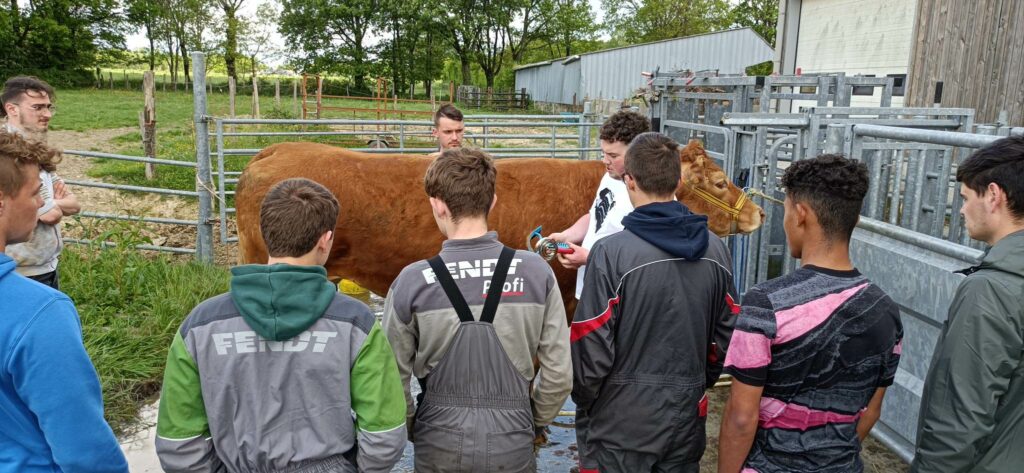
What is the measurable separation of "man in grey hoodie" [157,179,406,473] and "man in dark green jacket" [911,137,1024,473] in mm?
1555

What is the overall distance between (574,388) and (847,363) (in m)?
0.92

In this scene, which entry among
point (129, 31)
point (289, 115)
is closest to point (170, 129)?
point (289, 115)

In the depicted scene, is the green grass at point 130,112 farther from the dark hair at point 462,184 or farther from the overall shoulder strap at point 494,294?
the overall shoulder strap at point 494,294

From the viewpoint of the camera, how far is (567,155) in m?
15.8

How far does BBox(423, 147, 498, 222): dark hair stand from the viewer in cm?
230

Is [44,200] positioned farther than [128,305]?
No

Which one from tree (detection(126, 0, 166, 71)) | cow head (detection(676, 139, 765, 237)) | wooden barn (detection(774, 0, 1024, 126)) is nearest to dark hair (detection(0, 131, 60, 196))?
cow head (detection(676, 139, 765, 237))

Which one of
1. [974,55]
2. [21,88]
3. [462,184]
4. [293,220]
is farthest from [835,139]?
[974,55]

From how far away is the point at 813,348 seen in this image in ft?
6.87

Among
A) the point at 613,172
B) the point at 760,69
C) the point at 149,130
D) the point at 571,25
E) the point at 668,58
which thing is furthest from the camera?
the point at 571,25

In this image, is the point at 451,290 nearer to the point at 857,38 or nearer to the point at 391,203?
the point at 391,203

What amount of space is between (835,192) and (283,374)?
173cm

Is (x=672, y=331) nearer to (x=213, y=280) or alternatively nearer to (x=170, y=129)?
(x=213, y=280)

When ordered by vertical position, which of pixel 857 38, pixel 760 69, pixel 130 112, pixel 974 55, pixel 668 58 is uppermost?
pixel 668 58
